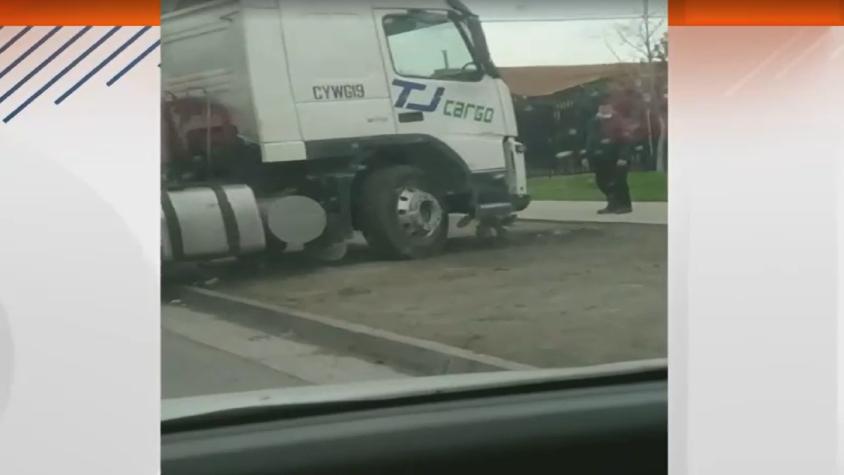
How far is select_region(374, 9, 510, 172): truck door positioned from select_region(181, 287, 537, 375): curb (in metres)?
0.32

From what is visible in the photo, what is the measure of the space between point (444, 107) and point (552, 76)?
0.20m

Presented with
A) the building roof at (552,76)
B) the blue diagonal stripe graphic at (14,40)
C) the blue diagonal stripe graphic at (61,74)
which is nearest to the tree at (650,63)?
the building roof at (552,76)

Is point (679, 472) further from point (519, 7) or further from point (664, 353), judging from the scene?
point (519, 7)

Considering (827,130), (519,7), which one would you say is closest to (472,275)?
(519,7)

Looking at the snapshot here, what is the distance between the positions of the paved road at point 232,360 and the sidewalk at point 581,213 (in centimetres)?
38

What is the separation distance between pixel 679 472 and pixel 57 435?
107 cm

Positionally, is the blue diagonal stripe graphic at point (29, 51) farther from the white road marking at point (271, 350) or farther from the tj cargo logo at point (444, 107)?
the tj cargo logo at point (444, 107)

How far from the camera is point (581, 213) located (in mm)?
1607

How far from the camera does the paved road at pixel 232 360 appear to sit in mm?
1518

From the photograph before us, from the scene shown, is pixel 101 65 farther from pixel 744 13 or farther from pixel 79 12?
pixel 744 13

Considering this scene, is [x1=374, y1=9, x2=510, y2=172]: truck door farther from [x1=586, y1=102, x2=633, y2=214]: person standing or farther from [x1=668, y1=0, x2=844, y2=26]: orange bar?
[x1=668, y1=0, x2=844, y2=26]: orange bar

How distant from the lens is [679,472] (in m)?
1.67

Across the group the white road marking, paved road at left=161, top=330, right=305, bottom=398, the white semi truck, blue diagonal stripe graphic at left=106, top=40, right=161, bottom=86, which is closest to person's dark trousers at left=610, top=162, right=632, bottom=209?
the white semi truck

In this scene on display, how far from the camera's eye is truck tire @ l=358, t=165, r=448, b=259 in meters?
1.58
